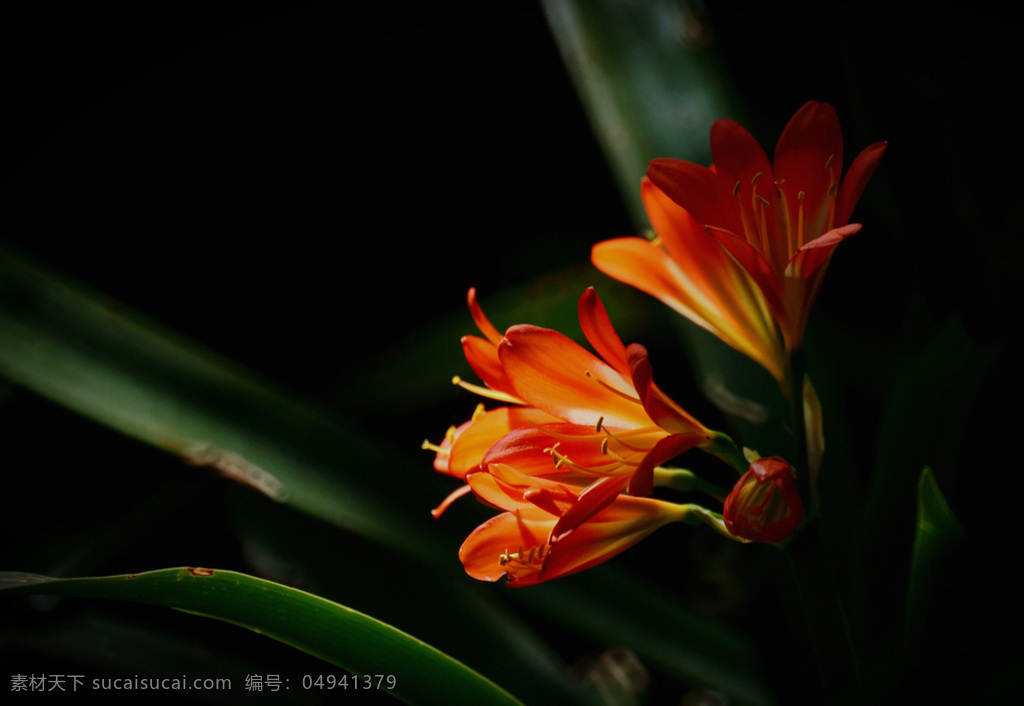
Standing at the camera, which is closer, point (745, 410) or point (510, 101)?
point (745, 410)

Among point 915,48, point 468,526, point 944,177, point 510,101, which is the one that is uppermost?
point 510,101

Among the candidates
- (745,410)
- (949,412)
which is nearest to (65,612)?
(745,410)

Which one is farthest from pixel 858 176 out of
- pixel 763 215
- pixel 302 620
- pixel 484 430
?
pixel 302 620

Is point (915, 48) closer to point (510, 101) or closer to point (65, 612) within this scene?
point (510, 101)

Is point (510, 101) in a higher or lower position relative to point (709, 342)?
higher

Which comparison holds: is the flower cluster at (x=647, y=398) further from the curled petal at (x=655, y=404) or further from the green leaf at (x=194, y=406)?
the green leaf at (x=194, y=406)

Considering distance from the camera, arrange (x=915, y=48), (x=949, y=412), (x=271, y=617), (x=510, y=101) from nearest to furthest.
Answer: (x=271, y=617) < (x=949, y=412) < (x=915, y=48) < (x=510, y=101)

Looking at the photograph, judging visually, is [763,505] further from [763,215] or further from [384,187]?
[384,187]

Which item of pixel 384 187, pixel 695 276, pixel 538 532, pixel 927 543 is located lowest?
pixel 927 543
